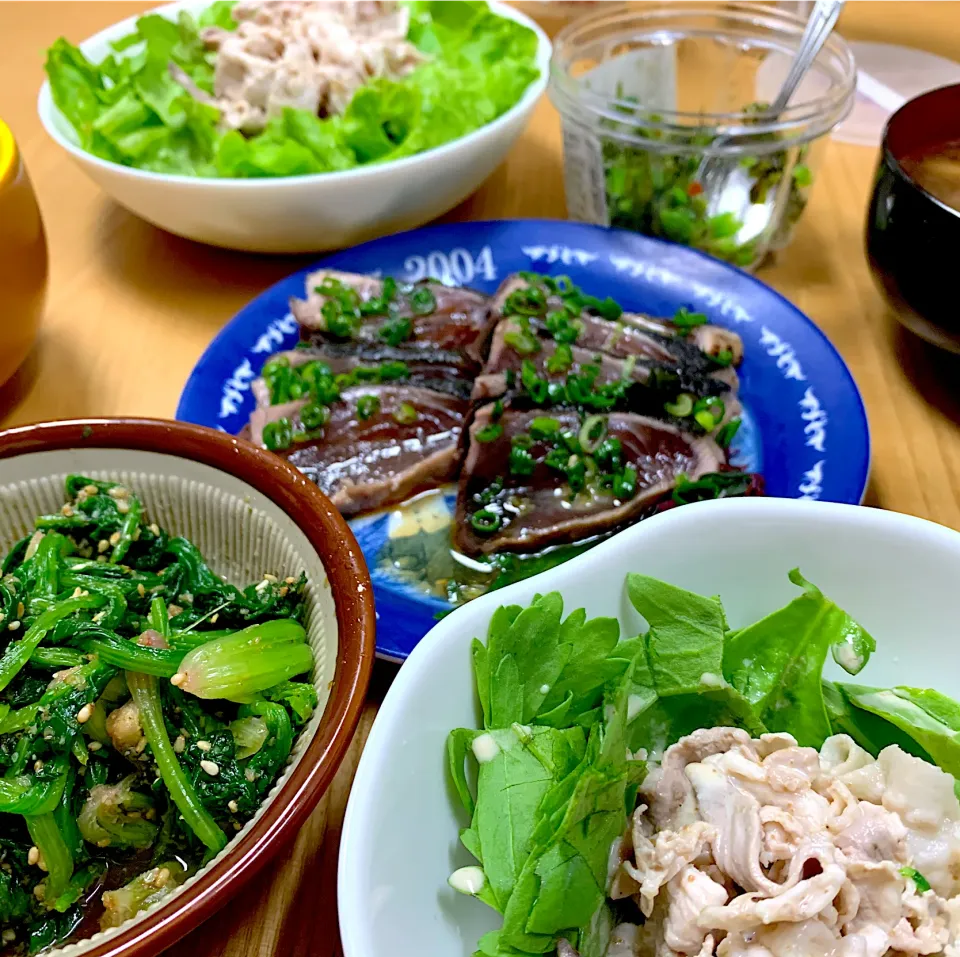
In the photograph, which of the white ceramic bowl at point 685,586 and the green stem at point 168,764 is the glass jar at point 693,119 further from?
the green stem at point 168,764

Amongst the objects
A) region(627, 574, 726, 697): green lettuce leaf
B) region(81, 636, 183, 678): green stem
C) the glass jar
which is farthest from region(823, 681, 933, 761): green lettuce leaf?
the glass jar


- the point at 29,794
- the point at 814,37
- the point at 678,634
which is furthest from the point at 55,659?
the point at 814,37

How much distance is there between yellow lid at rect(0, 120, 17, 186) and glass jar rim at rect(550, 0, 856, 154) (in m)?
1.27

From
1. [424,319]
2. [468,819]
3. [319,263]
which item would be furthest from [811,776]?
[319,263]

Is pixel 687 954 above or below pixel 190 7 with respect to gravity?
below

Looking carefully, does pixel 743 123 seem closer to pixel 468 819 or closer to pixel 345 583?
pixel 345 583

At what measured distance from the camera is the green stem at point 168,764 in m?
0.96

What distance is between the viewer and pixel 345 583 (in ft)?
3.42

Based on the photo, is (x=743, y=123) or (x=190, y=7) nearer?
(x=743, y=123)

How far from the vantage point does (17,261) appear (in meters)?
1.57

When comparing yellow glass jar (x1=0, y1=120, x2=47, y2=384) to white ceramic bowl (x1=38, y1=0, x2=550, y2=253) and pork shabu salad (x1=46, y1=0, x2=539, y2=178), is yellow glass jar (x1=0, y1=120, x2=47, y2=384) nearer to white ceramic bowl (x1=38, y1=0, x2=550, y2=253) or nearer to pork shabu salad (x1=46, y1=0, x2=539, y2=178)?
white ceramic bowl (x1=38, y1=0, x2=550, y2=253)

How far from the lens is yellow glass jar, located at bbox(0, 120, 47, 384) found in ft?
4.97

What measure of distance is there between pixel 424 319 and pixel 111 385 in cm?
74

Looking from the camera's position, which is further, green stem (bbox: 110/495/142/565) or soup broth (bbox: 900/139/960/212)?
soup broth (bbox: 900/139/960/212)
